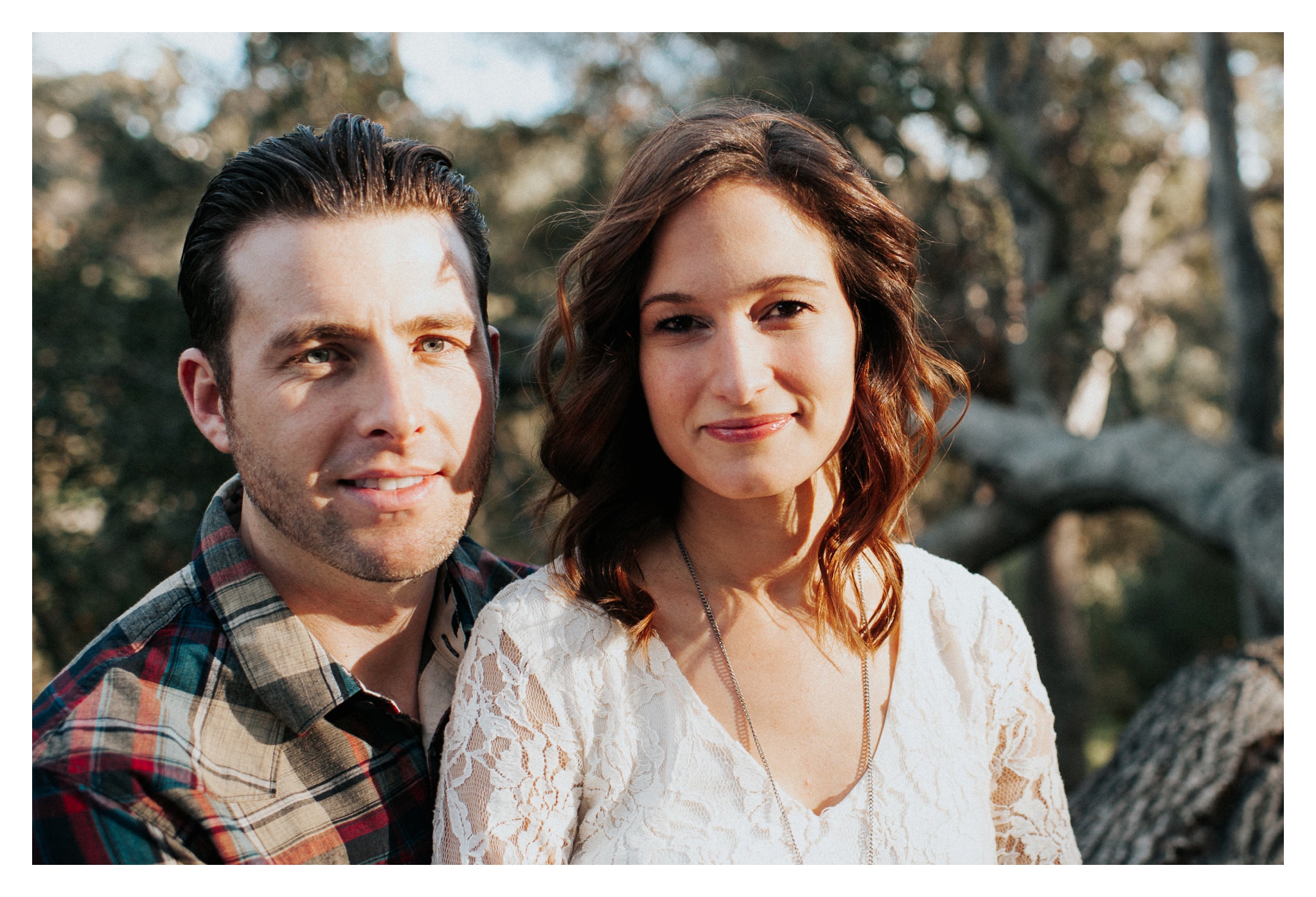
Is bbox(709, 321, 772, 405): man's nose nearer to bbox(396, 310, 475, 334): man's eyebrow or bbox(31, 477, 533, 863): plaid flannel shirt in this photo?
bbox(396, 310, 475, 334): man's eyebrow

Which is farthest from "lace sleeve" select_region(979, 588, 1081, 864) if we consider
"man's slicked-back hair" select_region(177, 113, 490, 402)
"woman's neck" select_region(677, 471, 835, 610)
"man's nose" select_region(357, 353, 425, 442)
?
"man's slicked-back hair" select_region(177, 113, 490, 402)

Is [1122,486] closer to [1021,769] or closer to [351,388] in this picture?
[1021,769]

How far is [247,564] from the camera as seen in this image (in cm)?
197

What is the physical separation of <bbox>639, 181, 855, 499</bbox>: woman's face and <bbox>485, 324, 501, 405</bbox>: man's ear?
462 millimetres

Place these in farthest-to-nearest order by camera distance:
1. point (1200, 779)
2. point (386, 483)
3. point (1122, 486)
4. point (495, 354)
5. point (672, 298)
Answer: point (1122, 486), point (1200, 779), point (495, 354), point (386, 483), point (672, 298)

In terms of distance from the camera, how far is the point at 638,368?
197 centimetres

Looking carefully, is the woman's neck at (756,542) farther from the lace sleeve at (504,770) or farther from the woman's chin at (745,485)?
the lace sleeve at (504,770)

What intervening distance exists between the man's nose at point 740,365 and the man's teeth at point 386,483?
634 mm

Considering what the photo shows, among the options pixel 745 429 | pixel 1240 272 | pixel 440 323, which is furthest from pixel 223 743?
pixel 1240 272

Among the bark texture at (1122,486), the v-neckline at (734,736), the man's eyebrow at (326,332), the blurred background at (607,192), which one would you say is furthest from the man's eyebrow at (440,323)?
the bark texture at (1122,486)

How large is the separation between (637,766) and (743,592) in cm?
42
